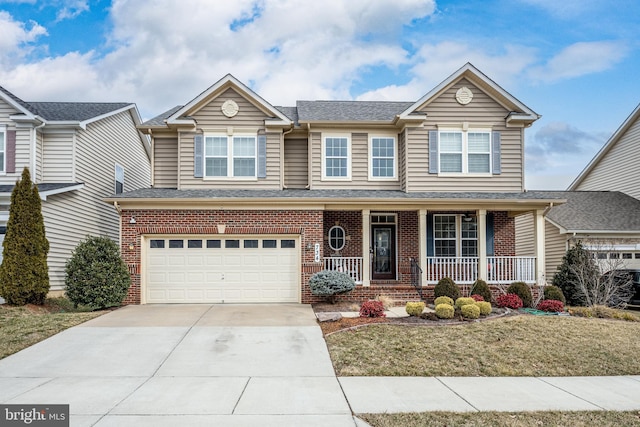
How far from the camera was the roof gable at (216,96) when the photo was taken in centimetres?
1712

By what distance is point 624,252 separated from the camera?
20016 mm

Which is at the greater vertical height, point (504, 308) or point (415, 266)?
point (415, 266)

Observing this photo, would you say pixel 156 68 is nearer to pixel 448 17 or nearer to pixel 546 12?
pixel 448 17

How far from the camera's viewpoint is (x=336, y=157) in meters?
17.9

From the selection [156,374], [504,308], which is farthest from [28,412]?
[504,308]

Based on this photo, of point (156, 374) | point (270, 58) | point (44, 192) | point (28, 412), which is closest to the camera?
point (28, 412)

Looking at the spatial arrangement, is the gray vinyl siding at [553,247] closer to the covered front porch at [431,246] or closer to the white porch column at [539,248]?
the covered front porch at [431,246]

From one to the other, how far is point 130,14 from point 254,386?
14.2m

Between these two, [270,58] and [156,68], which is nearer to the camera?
[270,58]

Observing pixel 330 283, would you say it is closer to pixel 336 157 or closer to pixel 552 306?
pixel 336 157

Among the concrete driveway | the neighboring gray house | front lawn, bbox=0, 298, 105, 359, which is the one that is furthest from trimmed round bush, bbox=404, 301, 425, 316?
the neighboring gray house

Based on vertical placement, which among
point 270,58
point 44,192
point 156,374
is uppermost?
point 270,58

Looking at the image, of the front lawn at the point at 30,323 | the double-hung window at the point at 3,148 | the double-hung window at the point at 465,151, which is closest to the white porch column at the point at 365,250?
the double-hung window at the point at 465,151

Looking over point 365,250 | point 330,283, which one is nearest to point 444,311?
point 330,283
